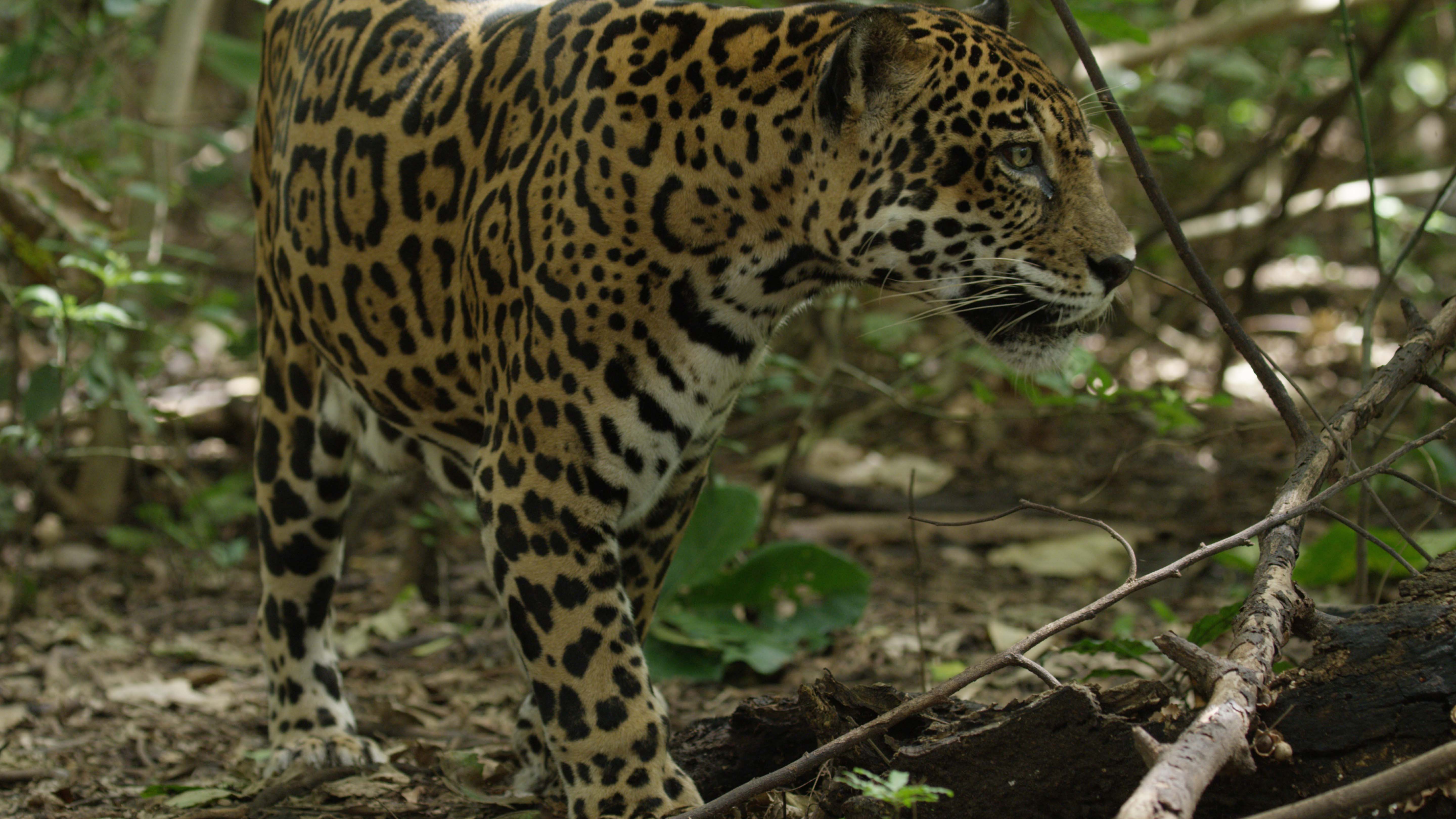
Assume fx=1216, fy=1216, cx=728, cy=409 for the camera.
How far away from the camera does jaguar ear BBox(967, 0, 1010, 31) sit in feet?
13.0

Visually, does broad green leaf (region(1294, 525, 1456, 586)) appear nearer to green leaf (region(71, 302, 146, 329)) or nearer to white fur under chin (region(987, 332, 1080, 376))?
white fur under chin (region(987, 332, 1080, 376))

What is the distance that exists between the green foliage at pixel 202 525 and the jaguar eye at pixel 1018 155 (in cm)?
506

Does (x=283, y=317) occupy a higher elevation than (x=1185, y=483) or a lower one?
higher

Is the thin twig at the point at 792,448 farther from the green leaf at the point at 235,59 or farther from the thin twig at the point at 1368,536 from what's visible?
the green leaf at the point at 235,59

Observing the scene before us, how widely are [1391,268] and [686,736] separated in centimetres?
278

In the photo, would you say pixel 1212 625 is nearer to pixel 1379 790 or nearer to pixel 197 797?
pixel 1379 790

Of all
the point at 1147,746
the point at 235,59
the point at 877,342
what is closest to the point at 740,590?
the point at 877,342

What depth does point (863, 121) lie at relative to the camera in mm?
3385

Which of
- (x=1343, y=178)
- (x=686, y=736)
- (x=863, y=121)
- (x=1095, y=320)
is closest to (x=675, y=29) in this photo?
(x=863, y=121)

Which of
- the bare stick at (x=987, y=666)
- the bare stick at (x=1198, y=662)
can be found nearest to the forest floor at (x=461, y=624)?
the bare stick at (x=987, y=666)

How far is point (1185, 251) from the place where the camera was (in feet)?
10.8

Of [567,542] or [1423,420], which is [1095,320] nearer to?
[567,542]

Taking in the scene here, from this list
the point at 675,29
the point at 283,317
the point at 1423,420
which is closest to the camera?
the point at 675,29

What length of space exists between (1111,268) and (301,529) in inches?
131
